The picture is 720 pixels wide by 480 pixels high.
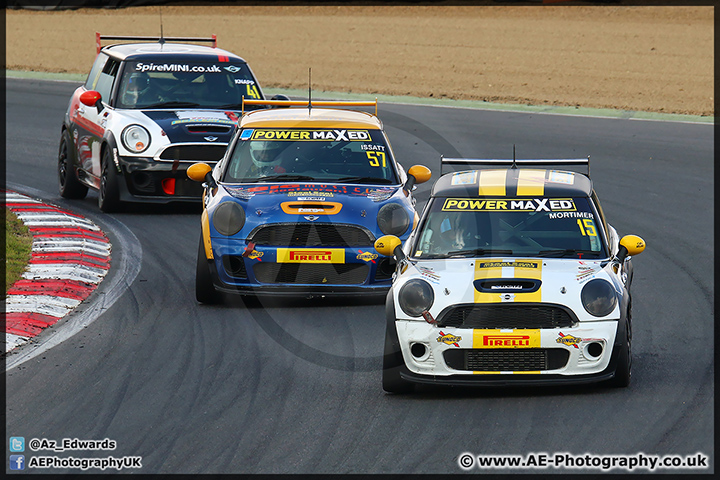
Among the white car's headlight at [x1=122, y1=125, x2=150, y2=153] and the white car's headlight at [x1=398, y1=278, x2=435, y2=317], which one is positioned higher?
the white car's headlight at [x1=122, y1=125, x2=150, y2=153]

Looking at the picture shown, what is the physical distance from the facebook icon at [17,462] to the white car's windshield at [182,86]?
340 inches

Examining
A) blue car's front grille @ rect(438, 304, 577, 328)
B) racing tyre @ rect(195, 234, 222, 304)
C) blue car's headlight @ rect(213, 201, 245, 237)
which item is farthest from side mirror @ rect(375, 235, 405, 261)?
racing tyre @ rect(195, 234, 222, 304)

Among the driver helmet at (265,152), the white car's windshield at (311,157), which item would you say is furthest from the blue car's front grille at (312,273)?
the driver helmet at (265,152)

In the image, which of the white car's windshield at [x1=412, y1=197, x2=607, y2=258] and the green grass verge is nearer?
the white car's windshield at [x1=412, y1=197, x2=607, y2=258]

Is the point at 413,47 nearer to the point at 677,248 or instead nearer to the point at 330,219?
the point at 677,248

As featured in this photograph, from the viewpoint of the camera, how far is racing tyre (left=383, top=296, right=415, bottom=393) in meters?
7.47

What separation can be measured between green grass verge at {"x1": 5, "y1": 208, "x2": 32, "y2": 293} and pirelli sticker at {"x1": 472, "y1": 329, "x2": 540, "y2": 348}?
4.95 m

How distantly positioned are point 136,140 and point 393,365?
7283 mm

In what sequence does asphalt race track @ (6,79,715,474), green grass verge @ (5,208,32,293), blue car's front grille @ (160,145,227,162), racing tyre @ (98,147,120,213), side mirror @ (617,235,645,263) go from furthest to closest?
1. racing tyre @ (98,147,120,213)
2. blue car's front grille @ (160,145,227,162)
3. green grass verge @ (5,208,32,293)
4. side mirror @ (617,235,645,263)
5. asphalt race track @ (6,79,715,474)

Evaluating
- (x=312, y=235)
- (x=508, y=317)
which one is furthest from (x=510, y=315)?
(x=312, y=235)

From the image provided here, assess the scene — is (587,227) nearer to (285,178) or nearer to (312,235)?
(312,235)

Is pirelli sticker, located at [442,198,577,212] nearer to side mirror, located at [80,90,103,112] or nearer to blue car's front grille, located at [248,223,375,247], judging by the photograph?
blue car's front grille, located at [248,223,375,247]

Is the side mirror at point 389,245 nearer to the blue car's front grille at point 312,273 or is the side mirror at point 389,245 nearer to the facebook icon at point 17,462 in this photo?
the blue car's front grille at point 312,273

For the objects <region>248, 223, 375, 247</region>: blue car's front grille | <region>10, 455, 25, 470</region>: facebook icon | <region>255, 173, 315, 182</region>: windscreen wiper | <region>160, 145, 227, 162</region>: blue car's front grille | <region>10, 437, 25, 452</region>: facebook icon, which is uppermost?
<region>160, 145, 227, 162</region>: blue car's front grille
